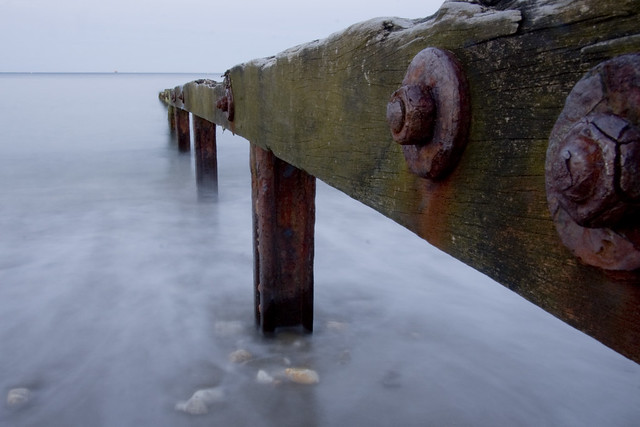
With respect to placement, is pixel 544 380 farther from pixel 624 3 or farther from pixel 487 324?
pixel 624 3

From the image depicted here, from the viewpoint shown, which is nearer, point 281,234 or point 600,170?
point 600,170

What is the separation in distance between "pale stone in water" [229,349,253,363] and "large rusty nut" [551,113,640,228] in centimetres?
264

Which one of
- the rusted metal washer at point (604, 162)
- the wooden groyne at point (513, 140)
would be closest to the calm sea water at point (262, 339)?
the wooden groyne at point (513, 140)

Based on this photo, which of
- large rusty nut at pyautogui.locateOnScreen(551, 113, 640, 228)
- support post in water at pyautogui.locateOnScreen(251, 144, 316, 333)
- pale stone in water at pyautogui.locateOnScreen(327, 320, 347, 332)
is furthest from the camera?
pale stone in water at pyautogui.locateOnScreen(327, 320, 347, 332)

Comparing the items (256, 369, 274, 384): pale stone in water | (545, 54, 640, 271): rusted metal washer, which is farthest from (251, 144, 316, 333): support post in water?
(545, 54, 640, 271): rusted metal washer

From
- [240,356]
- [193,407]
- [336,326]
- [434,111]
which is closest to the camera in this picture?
[434,111]

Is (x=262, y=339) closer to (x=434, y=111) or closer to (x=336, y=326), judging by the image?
(x=336, y=326)

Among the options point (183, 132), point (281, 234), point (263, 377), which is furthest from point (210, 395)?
point (183, 132)

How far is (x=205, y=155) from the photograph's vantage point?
7406 millimetres

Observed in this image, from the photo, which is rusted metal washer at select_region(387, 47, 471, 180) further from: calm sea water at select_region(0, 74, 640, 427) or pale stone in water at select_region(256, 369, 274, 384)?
pale stone in water at select_region(256, 369, 274, 384)

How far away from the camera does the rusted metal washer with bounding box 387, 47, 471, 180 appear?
87 cm

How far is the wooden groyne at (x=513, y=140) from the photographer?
0.59 metres

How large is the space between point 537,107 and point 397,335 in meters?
2.83

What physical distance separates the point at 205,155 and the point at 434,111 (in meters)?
6.78
